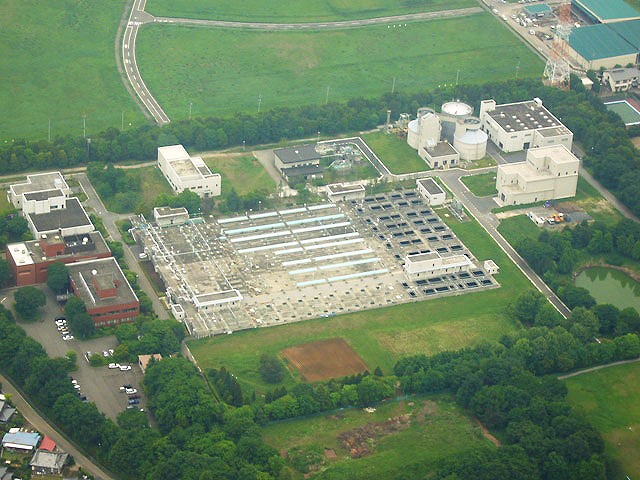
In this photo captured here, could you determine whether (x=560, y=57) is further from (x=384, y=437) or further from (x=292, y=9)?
(x=384, y=437)

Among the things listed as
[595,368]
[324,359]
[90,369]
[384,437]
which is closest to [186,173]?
[324,359]

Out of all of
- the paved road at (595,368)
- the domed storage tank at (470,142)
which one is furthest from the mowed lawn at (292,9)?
the paved road at (595,368)

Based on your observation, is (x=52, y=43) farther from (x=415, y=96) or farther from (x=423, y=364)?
(x=423, y=364)

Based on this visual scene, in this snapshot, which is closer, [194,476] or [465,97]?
[194,476]

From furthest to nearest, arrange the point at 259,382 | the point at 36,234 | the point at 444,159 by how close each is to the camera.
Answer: the point at 444,159, the point at 36,234, the point at 259,382

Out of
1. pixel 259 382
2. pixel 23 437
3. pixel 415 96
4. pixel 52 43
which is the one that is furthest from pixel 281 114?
pixel 23 437

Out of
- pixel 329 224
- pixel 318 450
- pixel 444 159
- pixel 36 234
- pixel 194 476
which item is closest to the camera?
pixel 194 476
